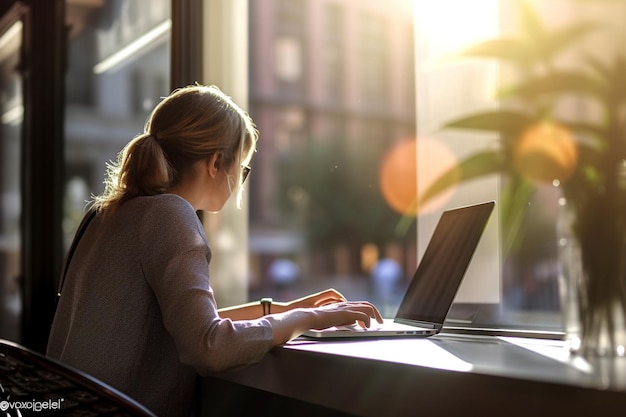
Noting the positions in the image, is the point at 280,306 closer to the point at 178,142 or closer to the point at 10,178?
the point at 178,142

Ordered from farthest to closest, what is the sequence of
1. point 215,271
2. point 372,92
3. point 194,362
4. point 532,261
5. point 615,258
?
1. point 372,92
2. point 215,271
3. point 532,261
4. point 194,362
5. point 615,258

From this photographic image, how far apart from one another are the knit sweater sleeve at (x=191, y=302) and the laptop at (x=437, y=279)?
0.18 metres

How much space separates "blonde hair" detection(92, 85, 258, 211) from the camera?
4.74ft

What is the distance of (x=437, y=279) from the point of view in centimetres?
144

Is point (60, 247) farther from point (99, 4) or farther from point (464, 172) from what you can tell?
point (464, 172)

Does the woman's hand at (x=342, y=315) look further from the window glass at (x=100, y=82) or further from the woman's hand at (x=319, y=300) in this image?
the window glass at (x=100, y=82)

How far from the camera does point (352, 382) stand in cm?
105

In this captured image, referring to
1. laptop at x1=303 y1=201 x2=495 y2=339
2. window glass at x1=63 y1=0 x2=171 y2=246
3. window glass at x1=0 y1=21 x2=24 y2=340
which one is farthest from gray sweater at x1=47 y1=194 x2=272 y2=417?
window glass at x1=0 y1=21 x2=24 y2=340

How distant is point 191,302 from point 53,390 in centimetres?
36

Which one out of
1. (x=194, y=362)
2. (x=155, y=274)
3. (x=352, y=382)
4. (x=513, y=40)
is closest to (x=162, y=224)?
(x=155, y=274)

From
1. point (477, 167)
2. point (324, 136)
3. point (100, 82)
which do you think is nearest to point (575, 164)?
point (477, 167)

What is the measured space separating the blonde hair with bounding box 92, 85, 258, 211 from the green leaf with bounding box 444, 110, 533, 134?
0.59m

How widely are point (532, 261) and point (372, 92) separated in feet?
97.7

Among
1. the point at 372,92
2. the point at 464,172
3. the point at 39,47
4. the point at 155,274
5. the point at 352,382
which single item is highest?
the point at 372,92
